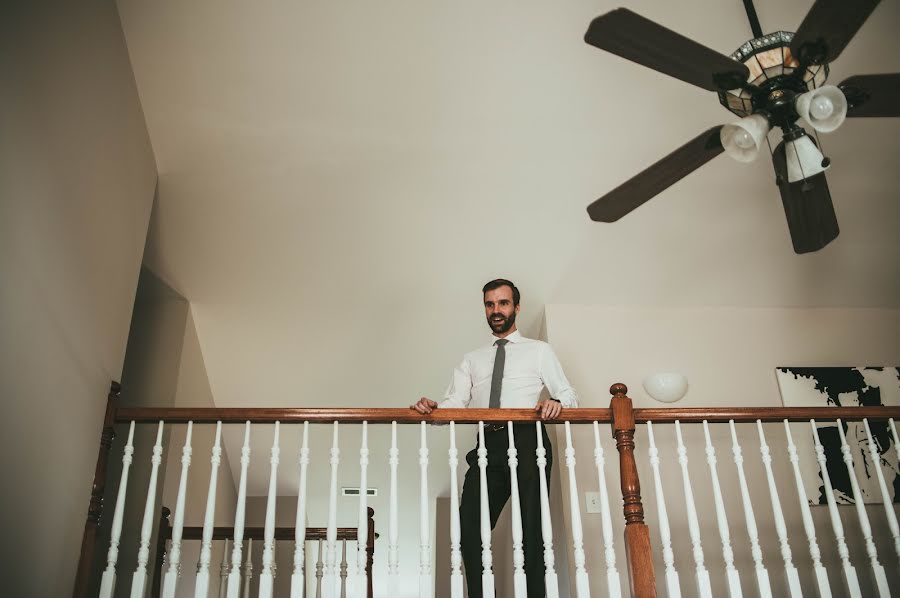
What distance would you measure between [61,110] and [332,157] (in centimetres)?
144

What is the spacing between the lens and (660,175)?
253 centimetres

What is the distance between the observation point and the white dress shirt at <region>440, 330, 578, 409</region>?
3.41 m

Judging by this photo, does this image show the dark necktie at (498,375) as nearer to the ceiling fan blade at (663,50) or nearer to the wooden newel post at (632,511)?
the wooden newel post at (632,511)

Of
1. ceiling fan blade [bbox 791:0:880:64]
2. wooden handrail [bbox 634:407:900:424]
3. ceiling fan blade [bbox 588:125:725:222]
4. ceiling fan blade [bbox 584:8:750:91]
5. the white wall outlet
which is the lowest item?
the white wall outlet

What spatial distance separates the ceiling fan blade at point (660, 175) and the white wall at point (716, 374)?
1.99 metres

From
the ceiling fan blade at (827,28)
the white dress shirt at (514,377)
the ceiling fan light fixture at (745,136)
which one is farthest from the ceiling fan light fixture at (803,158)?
the white dress shirt at (514,377)

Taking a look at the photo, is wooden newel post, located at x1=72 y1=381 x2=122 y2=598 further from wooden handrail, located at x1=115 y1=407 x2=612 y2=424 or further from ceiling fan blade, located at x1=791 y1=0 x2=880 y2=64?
ceiling fan blade, located at x1=791 y1=0 x2=880 y2=64

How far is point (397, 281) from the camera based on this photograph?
4625 mm

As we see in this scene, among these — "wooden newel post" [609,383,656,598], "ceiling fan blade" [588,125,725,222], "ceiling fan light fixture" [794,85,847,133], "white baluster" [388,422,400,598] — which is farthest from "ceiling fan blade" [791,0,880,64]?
"white baluster" [388,422,400,598]

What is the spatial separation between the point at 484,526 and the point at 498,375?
79 centimetres

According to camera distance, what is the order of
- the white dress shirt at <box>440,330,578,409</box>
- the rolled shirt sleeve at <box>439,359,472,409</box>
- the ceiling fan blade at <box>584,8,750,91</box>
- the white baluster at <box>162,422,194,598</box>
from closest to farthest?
the ceiling fan blade at <box>584,8,750,91</box>
the white baluster at <box>162,422,194,598</box>
the white dress shirt at <box>440,330,578,409</box>
the rolled shirt sleeve at <box>439,359,472,409</box>

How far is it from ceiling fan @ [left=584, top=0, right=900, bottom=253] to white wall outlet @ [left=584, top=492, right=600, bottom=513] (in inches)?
82.6

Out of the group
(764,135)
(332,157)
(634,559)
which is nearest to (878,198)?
(764,135)

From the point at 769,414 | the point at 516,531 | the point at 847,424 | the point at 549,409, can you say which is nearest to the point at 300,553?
the point at 516,531
